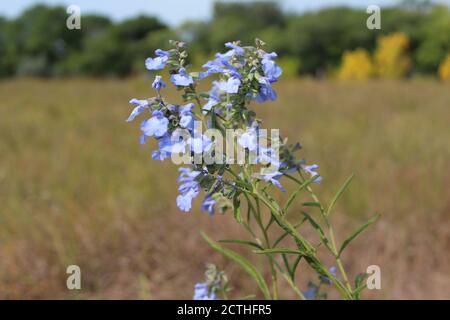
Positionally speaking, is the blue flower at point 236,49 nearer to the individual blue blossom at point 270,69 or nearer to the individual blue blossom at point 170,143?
the individual blue blossom at point 270,69

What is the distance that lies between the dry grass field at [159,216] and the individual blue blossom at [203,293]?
0.79 meters

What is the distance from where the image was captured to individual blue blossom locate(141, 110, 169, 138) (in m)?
0.74

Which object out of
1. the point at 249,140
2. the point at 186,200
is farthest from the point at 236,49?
the point at 186,200

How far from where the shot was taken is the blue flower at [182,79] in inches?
30.6

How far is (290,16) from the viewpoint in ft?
104

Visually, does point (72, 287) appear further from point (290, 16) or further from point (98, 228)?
point (290, 16)

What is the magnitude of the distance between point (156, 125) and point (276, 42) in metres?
26.6

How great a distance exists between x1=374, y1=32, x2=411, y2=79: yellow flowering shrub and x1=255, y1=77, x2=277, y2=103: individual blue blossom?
73.4 ft

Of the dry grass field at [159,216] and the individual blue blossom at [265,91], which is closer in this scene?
the individual blue blossom at [265,91]

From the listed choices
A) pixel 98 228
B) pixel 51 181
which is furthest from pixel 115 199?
pixel 51 181

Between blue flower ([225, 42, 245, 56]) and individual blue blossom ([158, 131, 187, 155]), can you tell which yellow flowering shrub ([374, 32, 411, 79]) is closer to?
blue flower ([225, 42, 245, 56])

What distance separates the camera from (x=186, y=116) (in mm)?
750

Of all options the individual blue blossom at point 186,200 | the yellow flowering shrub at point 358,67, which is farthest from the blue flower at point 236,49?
the yellow flowering shrub at point 358,67
